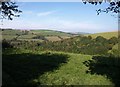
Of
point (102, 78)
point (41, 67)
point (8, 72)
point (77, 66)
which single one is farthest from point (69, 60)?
point (8, 72)

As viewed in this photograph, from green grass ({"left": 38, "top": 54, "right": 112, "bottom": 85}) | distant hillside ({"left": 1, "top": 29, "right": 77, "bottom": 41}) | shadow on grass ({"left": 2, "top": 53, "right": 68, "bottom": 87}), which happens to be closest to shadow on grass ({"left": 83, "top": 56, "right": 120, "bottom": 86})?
green grass ({"left": 38, "top": 54, "right": 112, "bottom": 85})

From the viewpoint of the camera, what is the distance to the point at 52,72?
64.6 ft

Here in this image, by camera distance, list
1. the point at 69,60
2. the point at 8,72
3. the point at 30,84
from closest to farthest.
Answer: the point at 30,84 < the point at 8,72 < the point at 69,60

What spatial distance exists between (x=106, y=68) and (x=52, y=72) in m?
5.06

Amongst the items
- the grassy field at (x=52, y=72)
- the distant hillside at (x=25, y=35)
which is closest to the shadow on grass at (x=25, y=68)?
the grassy field at (x=52, y=72)

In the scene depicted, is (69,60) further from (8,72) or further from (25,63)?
(8,72)

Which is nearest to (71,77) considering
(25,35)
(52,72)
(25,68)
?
(52,72)

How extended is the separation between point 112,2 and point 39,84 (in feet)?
22.3

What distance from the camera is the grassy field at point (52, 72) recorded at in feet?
57.1

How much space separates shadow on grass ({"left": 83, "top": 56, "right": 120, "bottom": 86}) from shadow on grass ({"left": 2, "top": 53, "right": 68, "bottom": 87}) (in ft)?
8.34

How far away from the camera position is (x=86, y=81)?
18.3m

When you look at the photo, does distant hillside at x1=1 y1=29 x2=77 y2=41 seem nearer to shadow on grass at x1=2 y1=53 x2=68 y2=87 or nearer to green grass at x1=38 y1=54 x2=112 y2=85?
shadow on grass at x1=2 y1=53 x2=68 y2=87

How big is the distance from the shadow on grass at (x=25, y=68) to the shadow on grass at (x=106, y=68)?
254 cm

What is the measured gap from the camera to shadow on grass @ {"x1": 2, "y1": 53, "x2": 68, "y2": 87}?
16.3 metres
